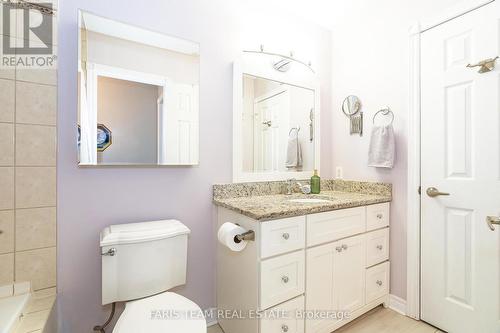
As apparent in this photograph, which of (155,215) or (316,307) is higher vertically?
(155,215)

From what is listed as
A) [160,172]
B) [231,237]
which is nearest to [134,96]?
[160,172]

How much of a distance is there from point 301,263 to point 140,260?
856 millimetres

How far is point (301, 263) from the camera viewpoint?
53.3 inches

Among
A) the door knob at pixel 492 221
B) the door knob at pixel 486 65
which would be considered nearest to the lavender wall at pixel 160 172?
the door knob at pixel 486 65

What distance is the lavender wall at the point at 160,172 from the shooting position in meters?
1.27

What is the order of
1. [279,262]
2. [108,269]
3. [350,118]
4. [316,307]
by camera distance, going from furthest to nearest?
[350,118]
[316,307]
[279,262]
[108,269]

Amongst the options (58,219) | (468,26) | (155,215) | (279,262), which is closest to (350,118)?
(468,26)

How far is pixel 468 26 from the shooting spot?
4.80 feet

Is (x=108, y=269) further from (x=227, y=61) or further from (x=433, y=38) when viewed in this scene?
(x=433, y=38)

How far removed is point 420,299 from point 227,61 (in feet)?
7.16

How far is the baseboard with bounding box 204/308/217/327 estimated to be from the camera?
1.67 metres

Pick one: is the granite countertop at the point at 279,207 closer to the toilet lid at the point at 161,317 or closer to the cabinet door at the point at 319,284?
the cabinet door at the point at 319,284

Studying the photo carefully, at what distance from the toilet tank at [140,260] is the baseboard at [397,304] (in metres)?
1.60

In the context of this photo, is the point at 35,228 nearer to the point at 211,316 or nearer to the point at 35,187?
the point at 35,187
